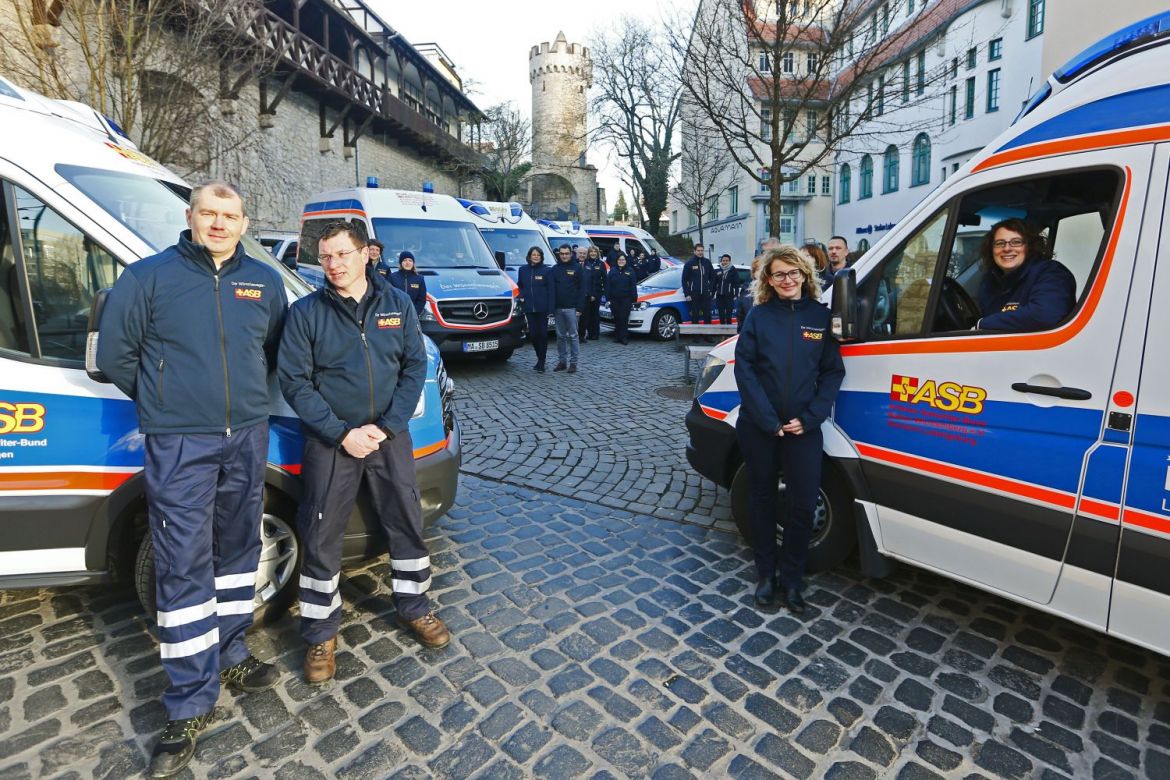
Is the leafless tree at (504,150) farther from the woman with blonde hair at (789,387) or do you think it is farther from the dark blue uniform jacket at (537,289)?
the woman with blonde hair at (789,387)

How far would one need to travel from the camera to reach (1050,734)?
8.56 feet

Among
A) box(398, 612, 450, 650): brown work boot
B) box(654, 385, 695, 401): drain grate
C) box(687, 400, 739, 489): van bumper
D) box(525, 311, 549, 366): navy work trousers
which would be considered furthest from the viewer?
box(525, 311, 549, 366): navy work trousers

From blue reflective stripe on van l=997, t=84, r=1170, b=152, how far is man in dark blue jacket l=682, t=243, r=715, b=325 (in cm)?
1080

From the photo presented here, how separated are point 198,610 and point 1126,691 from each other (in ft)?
12.2

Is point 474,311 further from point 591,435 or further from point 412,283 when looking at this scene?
point 591,435

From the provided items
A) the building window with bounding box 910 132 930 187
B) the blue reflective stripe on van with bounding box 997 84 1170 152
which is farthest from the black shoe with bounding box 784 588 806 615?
the building window with bounding box 910 132 930 187

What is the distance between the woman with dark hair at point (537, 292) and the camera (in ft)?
33.5

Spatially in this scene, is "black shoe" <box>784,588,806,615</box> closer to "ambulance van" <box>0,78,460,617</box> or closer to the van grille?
"ambulance van" <box>0,78,460,617</box>

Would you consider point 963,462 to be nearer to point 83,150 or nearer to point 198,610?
point 198,610

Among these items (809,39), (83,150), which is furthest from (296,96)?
(83,150)

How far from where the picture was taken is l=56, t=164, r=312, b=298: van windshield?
9.66 feet

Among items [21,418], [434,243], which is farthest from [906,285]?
[434,243]

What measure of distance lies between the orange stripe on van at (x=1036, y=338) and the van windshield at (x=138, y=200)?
10.2 feet

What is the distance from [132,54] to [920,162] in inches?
1244
